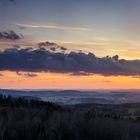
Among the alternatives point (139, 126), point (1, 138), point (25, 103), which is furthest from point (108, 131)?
point (25, 103)

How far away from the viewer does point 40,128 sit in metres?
26.8

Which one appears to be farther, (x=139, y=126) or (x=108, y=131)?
(x=139, y=126)

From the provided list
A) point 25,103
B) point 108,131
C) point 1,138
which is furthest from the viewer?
point 25,103

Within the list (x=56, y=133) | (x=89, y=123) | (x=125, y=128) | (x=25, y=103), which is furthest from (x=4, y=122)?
(x=25, y=103)

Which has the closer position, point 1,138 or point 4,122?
point 1,138

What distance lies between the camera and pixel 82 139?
88.1 feet

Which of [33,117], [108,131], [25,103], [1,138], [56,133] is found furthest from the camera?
[25,103]

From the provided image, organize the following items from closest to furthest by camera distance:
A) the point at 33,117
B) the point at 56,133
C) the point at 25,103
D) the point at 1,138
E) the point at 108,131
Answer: the point at 1,138 → the point at 56,133 → the point at 108,131 → the point at 33,117 → the point at 25,103

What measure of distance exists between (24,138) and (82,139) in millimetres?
3166

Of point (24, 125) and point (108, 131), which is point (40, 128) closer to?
point (24, 125)

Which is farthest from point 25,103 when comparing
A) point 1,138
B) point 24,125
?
point 1,138

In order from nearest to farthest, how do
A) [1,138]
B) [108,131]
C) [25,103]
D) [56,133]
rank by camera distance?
1. [1,138]
2. [56,133]
3. [108,131]
4. [25,103]

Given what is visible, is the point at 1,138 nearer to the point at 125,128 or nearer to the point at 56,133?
the point at 56,133

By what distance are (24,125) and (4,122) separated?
4.01 feet
